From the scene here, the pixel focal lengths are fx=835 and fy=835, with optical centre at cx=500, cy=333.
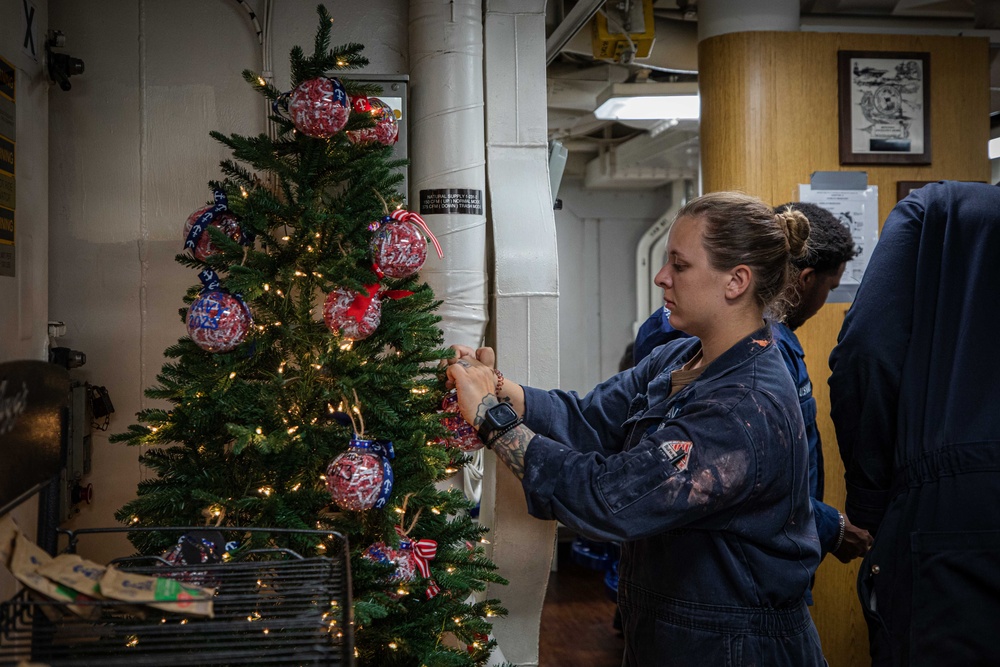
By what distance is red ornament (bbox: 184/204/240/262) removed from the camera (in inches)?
63.8

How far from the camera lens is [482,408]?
163 cm

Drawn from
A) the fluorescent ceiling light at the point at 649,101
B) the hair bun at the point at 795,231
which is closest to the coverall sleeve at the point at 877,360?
the hair bun at the point at 795,231

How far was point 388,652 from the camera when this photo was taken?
1.61 meters

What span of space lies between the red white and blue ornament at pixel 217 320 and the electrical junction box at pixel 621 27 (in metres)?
2.30

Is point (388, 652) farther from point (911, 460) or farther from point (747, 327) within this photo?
point (911, 460)

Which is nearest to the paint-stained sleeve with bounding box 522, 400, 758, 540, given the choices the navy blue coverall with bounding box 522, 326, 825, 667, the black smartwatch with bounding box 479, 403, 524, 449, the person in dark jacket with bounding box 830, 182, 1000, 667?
the navy blue coverall with bounding box 522, 326, 825, 667

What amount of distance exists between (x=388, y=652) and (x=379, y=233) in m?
0.81

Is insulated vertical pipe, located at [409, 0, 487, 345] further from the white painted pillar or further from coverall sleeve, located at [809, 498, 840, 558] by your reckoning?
coverall sleeve, located at [809, 498, 840, 558]

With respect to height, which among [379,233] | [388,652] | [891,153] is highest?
[891,153]

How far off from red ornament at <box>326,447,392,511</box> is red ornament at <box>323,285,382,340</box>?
239 millimetres

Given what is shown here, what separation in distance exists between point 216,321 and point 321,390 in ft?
0.76

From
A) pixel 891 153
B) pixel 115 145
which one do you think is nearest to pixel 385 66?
pixel 115 145

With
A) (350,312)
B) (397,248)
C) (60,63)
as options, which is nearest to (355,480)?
(350,312)

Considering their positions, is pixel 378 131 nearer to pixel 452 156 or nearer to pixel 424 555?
pixel 452 156
